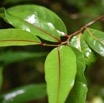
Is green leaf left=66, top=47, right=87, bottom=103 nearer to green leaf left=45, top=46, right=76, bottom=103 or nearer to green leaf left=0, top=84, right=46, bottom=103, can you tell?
green leaf left=45, top=46, right=76, bottom=103

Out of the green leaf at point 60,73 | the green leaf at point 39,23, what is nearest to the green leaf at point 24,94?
the green leaf at point 39,23

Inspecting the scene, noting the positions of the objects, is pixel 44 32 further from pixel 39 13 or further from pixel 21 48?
pixel 21 48

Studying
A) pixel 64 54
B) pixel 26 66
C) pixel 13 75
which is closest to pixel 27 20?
pixel 64 54

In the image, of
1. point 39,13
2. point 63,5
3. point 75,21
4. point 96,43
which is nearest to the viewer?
point 96,43

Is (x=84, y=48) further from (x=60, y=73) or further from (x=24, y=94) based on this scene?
(x=24, y=94)

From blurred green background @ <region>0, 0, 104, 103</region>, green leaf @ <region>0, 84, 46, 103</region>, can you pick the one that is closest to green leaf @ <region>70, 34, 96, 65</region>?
green leaf @ <region>0, 84, 46, 103</region>

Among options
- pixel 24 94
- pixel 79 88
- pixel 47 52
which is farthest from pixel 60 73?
pixel 47 52

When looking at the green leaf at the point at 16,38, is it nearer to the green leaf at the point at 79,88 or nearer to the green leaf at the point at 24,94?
the green leaf at the point at 79,88
